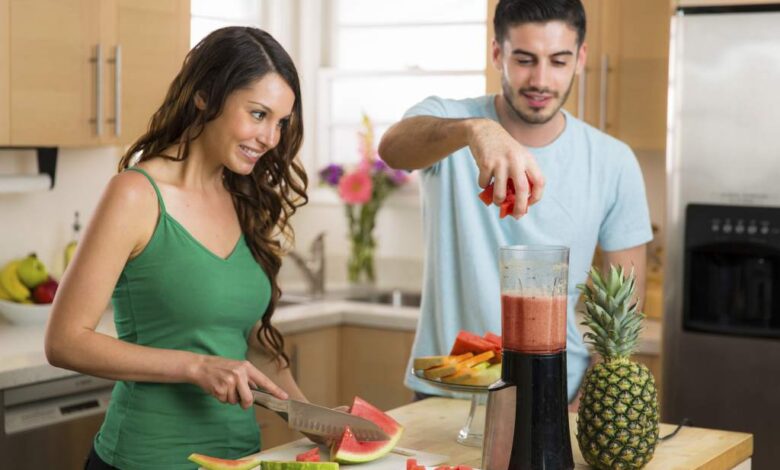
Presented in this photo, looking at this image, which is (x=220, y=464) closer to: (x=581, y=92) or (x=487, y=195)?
(x=487, y=195)

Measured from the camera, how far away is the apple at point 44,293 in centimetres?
363

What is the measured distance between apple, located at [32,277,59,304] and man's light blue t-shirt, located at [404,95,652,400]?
4.94 ft

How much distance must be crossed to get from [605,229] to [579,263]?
0.13 m

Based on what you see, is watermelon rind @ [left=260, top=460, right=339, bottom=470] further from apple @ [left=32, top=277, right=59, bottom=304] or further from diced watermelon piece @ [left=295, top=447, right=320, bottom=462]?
apple @ [left=32, top=277, right=59, bottom=304]

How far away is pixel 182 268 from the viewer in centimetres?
214

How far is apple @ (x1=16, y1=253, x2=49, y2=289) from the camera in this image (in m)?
3.63

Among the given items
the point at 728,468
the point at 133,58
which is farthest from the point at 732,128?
the point at 133,58

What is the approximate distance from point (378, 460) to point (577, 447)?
0.41 meters

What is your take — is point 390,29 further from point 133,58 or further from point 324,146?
point 133,58

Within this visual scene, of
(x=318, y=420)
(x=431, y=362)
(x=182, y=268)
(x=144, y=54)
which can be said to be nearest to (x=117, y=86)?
(x=144, y=54)

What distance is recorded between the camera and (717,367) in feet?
11.5

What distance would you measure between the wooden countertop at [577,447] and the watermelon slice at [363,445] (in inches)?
3.1

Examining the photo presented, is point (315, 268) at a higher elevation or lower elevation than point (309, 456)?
higher

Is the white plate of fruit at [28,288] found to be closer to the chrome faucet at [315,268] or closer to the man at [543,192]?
the chrome faucet at [315,268]
